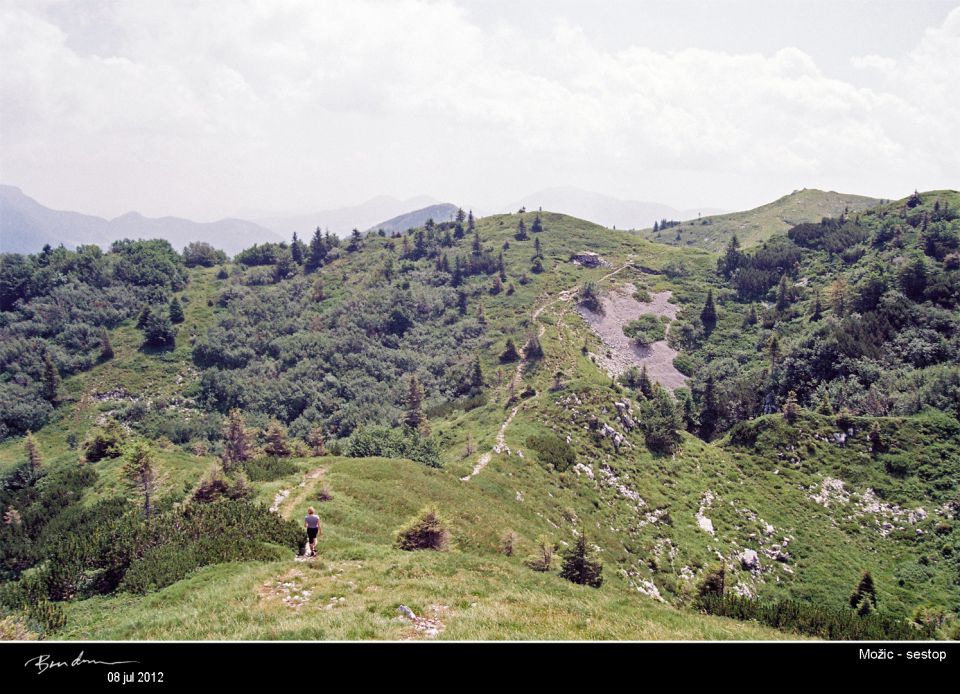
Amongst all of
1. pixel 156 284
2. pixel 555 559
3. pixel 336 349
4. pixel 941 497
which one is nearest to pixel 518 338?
pixel 336 349

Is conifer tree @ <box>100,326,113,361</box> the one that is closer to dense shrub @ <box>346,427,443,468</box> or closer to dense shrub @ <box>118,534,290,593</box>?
dense shrub @ <box>346,427,443,468</box>

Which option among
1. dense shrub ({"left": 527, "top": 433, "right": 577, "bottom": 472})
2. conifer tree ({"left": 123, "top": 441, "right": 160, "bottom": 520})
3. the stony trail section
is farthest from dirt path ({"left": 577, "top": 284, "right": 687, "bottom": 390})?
conifer tree ({"left": 123, "top": 441, "right": 160, "bottom": 520})

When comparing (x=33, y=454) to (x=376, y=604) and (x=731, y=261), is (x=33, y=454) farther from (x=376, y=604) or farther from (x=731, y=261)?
(x=731, y=261)

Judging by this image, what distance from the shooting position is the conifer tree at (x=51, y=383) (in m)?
88.1

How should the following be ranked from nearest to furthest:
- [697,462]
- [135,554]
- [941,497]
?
[135,554], [941,497], [697,462]

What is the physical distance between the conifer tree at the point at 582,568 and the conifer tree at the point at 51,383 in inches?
4183

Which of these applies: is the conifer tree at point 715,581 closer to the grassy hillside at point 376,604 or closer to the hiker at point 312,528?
the grassy hillside at point 376,604

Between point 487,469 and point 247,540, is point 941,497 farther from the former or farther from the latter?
point 247,540

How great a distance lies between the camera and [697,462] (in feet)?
177

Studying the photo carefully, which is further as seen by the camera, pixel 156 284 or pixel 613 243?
pixel 613 243

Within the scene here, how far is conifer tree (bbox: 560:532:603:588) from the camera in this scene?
960 inches
